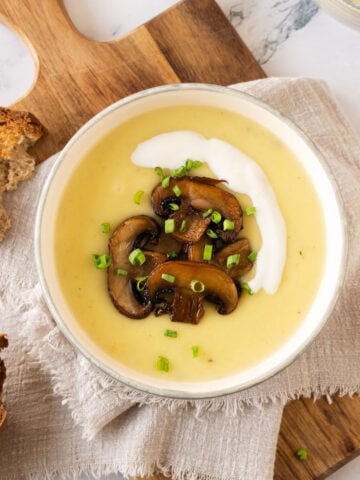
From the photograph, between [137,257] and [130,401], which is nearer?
[137,257]

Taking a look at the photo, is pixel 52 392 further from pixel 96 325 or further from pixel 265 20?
pixel 265 20

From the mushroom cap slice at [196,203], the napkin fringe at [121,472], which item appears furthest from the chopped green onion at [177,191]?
the napkin fringe at [121,472]

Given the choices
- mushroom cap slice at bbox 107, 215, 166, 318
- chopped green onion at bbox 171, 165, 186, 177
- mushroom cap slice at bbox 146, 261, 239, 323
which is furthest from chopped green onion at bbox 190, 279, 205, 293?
chopped green onion at bbox 171, 165, 186, 177

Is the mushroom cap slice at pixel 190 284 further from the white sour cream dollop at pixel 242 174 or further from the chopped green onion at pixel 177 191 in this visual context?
the chopped green onion at pixel 177 191

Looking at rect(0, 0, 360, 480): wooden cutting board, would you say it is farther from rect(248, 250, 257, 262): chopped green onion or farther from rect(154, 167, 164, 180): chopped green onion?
rect(248, 250, 257, 262): chopped green onion

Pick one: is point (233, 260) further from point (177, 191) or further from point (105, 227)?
point (105, 227)

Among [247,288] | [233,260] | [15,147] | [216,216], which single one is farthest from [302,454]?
[15,147]

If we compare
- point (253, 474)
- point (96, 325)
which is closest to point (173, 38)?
point (96, 325)
